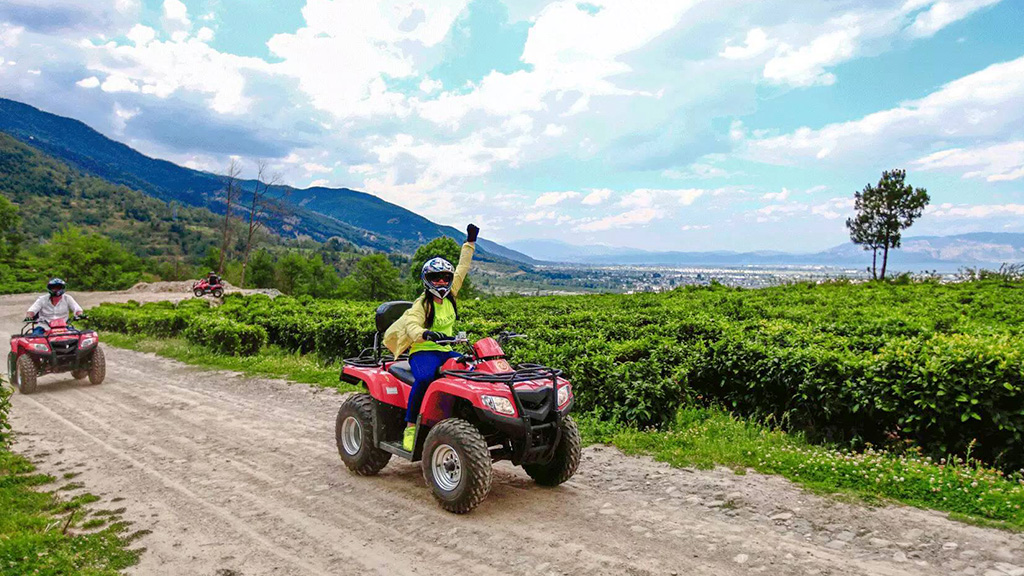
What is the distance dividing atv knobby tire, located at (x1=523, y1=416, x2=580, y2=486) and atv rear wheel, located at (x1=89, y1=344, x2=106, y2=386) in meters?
11.1

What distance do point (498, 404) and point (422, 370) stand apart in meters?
1.01

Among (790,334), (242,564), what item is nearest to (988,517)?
(790,334)

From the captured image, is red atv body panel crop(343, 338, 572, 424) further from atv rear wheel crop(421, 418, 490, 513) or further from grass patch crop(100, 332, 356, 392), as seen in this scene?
grass patch crop(100, 332, 356, 392)

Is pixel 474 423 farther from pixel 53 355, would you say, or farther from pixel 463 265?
pixel 53 355

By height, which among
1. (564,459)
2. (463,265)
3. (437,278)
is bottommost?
(564,459)

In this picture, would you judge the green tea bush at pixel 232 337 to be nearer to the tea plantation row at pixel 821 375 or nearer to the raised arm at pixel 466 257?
the tea plantation row at pixel 821 375

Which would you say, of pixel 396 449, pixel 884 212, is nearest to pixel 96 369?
pixel 396 449

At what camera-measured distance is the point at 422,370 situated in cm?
578

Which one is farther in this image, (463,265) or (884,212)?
(884,212)

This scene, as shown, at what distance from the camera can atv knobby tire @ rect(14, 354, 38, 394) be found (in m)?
11.7

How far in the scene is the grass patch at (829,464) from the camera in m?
5.10

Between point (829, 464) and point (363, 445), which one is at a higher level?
point (829, 464)

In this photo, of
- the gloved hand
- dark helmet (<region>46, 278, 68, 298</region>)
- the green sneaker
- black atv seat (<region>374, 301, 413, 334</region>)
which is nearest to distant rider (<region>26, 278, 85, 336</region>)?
dark helmet (<region>46, 278, 68, 298</region>)

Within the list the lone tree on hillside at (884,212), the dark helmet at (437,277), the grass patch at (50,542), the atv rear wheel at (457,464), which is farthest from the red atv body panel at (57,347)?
the lone tree on hillside at (884,212)
